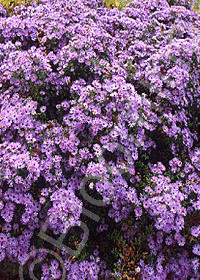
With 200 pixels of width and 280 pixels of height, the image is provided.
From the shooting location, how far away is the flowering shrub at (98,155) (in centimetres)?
317

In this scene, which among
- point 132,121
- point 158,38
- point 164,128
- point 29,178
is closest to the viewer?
point 29,178

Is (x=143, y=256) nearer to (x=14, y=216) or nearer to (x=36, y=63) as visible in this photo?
(x=14, y=216)

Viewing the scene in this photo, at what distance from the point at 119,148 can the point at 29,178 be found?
1077 millimetres

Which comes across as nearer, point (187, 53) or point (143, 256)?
point (143, 256)

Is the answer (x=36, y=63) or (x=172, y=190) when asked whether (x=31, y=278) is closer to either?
(x=172, y=190)

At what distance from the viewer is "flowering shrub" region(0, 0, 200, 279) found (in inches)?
125

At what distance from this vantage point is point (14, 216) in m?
3.21

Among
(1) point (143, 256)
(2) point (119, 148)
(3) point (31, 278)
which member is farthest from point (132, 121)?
(3) point (31, 278)

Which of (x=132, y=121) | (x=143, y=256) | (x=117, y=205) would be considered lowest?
(x=143, y=256)

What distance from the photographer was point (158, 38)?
16.3 feet

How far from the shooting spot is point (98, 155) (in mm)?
3262

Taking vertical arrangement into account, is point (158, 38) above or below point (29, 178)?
above

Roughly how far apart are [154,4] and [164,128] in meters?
3.40

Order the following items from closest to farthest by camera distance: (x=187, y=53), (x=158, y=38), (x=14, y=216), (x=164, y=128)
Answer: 1. (x=14, y=216)
2. (x=164, y=128)
3. (x=187, y=53)
4. (x=158, y=38)
